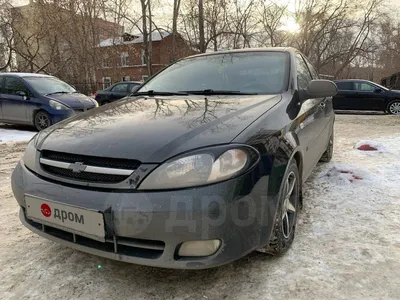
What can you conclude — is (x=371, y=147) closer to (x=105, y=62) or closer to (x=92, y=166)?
(x=92, y=166)

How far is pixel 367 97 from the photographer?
12.4m

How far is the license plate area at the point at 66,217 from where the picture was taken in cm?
175

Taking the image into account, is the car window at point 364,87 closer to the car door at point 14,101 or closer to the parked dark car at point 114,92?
the parked dark car at point 114,92

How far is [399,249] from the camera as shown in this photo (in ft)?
7.65

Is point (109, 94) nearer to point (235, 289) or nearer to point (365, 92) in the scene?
point (365, 92)

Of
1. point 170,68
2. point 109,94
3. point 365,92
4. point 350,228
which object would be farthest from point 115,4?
point 350,228

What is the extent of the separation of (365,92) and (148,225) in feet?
41.8

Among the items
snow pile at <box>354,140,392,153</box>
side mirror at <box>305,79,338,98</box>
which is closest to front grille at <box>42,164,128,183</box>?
side mirror at <box>305,79,338,98</box>

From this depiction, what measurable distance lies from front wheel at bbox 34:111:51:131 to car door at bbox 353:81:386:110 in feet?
34.7

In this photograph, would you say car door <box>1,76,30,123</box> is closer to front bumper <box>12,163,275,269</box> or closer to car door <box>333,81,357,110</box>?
front bumper <box>12,163,275,269</box>

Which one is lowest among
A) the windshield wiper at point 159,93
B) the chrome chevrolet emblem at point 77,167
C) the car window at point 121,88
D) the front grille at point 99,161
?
the chrome chevrolet emblem at point 77,167

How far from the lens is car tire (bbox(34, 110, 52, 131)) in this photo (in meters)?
7.68

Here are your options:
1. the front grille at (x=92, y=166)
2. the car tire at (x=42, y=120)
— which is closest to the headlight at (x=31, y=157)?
the front grille at (x=92, y=166)

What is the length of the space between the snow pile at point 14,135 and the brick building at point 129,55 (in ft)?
49.9
